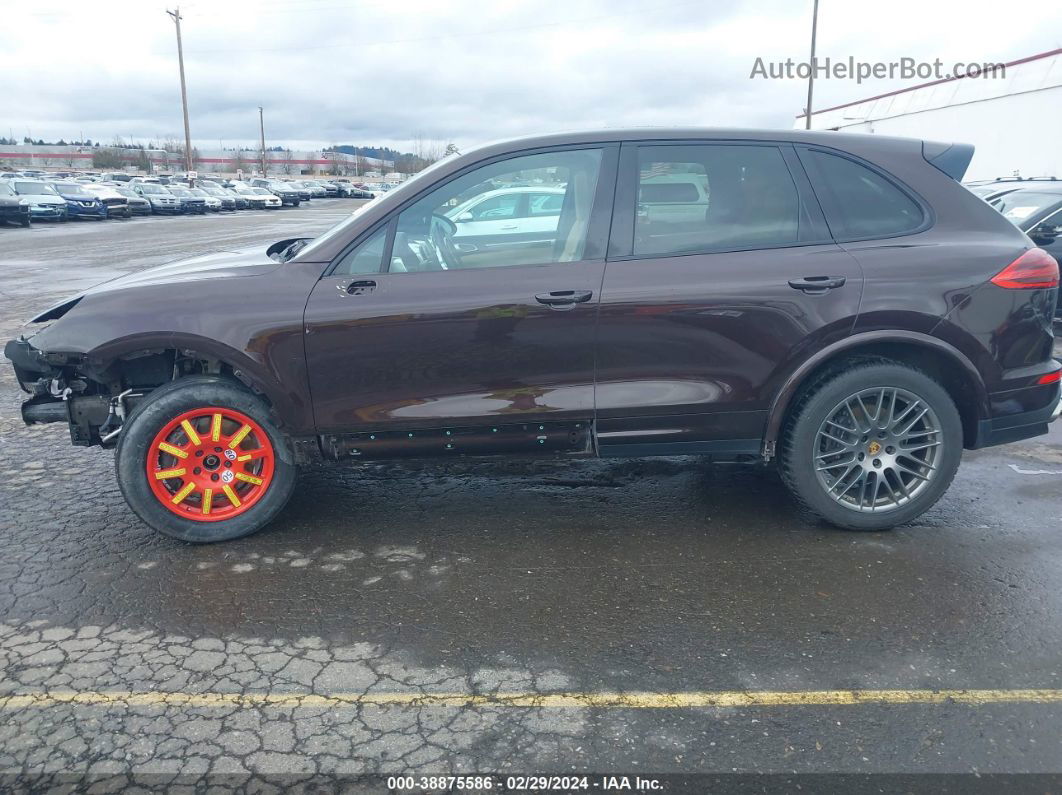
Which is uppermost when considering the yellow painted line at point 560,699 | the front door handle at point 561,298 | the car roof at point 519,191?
the car roof at point 519,191

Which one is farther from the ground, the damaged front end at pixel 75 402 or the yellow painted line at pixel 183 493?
the damaged front end at pixel 75 402

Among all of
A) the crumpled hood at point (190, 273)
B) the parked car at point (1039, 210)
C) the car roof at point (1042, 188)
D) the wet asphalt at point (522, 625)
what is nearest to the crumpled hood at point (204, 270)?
the crumpled hood at point (190, 273)

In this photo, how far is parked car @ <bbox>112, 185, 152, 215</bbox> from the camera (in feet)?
121

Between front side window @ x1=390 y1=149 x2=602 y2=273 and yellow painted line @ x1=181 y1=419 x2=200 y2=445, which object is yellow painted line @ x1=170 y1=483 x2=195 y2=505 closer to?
yellow painted line @ x1=181 y1=419 x2=200 y2=445

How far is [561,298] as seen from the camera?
12.5 ft

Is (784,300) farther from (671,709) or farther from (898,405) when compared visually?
(671,709)

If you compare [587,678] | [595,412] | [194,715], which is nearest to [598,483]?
[595,412]

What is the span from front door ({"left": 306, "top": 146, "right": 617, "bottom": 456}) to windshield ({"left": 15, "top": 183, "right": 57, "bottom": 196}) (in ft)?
107

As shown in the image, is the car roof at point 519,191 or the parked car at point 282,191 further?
the parked car at point 282,191

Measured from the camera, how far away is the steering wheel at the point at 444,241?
3959 millimetres

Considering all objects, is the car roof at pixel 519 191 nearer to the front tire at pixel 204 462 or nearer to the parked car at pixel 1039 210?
the front tire at pixel 204 462

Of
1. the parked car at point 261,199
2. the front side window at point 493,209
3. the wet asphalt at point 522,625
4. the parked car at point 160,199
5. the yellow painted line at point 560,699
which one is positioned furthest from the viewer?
the parked car at point 261,199

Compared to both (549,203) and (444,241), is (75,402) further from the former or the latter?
(549,203)

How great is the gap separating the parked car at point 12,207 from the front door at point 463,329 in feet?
93.5
